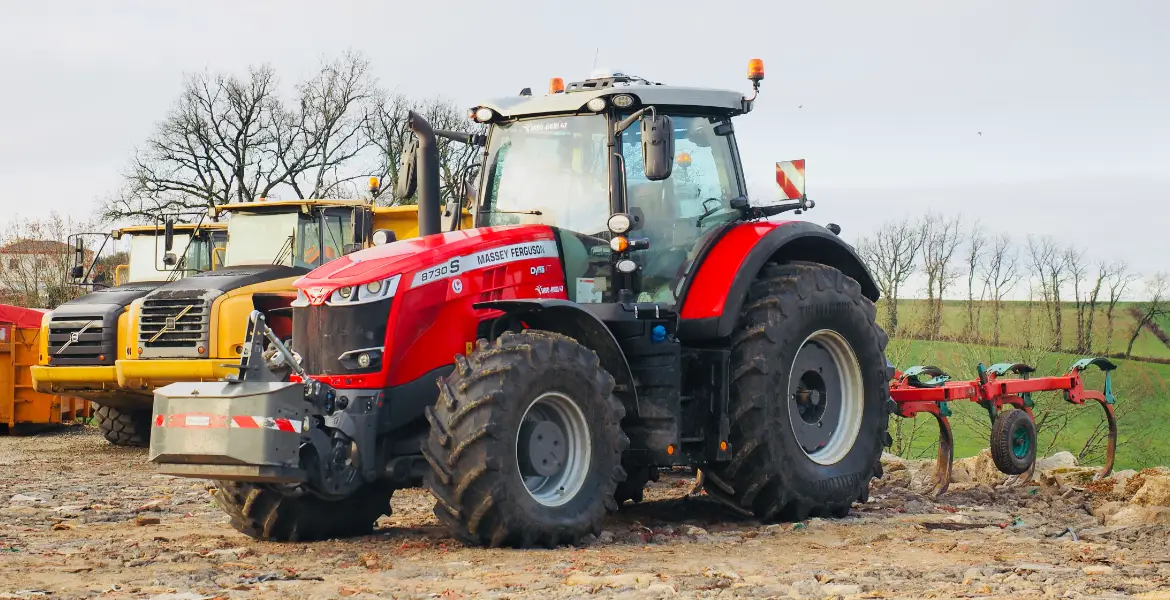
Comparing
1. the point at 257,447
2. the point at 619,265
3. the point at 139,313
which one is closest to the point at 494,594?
the point at 257,447

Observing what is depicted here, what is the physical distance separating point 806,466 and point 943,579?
2.43 m

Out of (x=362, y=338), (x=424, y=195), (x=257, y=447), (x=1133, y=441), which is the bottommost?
(x=1133, y=441)

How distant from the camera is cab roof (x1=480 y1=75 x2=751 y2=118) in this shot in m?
8.27

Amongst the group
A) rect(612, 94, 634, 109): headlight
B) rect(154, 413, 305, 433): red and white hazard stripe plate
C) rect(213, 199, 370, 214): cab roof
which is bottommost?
rect(154, 413, 305, 433): red and white hazard stripe plate

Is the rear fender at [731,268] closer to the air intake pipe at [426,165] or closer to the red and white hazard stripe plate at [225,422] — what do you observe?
the air intake pipe at [426,165]

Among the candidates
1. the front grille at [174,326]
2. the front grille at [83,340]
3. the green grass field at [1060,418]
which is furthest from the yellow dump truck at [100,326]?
the green grass field at [1060,418]

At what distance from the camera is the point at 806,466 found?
8445 millimetres

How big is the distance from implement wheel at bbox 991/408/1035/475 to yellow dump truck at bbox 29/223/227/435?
348 inches

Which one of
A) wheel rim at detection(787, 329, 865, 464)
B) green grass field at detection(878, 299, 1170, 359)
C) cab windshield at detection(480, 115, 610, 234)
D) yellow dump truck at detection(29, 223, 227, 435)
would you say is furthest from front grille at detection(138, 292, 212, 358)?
green grass field at detection(878, 299, 1170, 359)

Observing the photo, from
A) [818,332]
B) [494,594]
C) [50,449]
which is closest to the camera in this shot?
[494,594]

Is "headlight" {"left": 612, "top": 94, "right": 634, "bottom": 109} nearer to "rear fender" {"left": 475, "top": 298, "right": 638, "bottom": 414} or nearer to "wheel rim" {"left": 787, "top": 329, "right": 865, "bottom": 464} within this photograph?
"rear fender" {"left": 475, "top": 298, "right": 638, "bottom": 414}

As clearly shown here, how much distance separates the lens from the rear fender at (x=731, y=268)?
8.06 meters

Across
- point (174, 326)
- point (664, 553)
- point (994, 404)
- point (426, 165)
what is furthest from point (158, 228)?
point (664, 553)

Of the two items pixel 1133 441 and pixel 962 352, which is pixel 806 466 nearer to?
pixel 962 352
